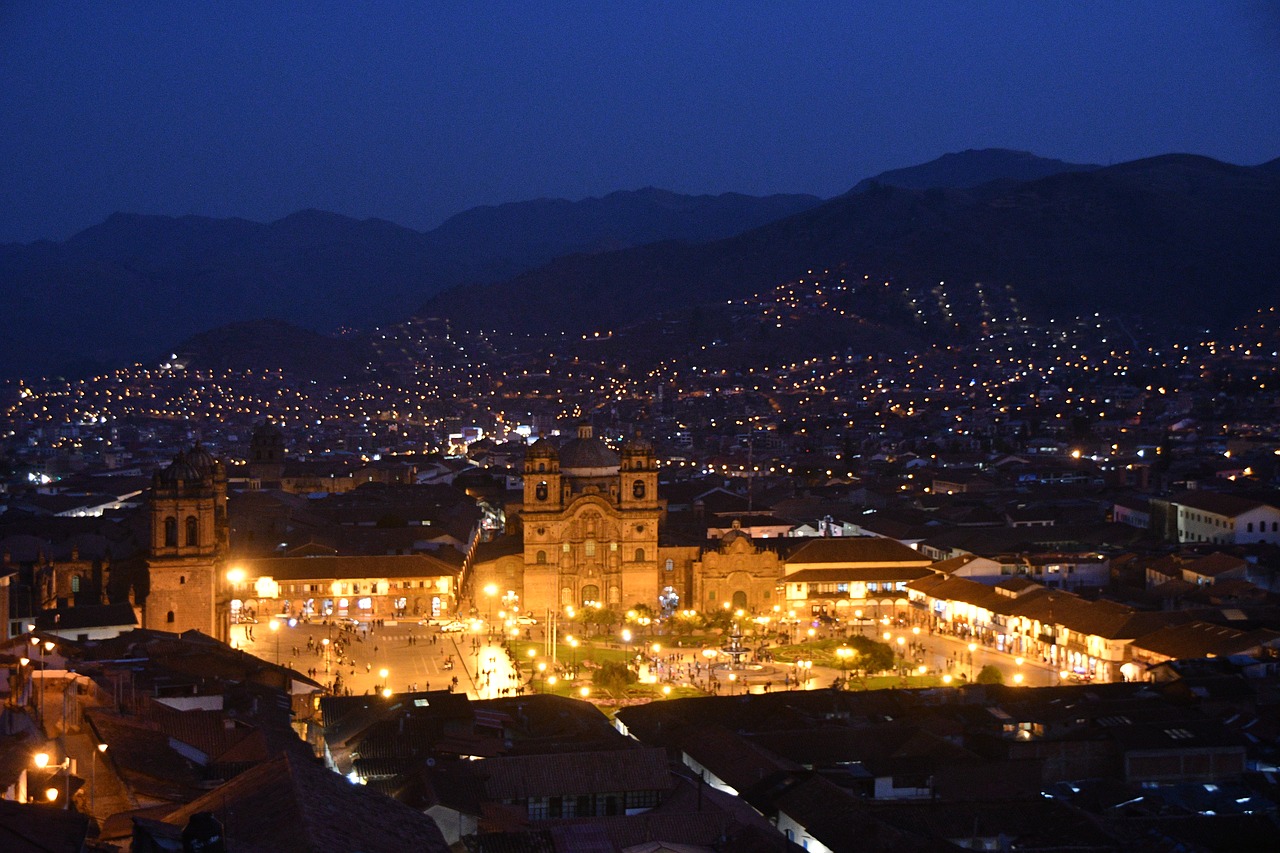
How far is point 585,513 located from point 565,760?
95.5 feet

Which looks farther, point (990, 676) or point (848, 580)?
point (848, 580)

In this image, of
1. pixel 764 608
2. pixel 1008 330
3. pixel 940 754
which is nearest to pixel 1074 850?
pixel 940 754

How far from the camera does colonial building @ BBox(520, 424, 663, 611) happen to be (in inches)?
2004

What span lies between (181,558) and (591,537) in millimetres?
16002

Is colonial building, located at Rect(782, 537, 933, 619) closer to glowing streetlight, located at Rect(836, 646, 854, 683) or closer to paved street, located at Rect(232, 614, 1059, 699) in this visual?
paved street, located at Rect(232, 614, 1059, 699)

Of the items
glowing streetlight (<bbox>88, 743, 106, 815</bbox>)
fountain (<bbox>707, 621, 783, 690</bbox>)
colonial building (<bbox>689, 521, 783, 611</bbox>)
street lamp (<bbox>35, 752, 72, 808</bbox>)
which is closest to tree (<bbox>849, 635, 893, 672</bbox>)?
fountain (<bbox>707, 621, 783, 690</bbox>)

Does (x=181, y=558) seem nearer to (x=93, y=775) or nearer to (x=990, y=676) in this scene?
(x=990, y=676)

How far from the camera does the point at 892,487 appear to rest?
7950 cm

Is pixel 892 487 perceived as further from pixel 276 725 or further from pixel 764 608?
pixel 276 725

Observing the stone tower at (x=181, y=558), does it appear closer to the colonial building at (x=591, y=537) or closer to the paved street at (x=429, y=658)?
the paved street at (x=429, y=658)

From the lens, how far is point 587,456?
5503cm

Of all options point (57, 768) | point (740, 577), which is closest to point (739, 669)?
point (740, 577)

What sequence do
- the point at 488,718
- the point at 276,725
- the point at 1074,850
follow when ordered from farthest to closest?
the point at 488,718
the point at 276,725
the point at 1074,850

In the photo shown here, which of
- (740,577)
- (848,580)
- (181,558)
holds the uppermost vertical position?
(181,558)
